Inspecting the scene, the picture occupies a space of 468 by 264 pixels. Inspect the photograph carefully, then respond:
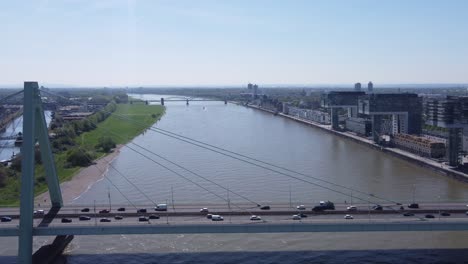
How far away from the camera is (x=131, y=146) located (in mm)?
15750

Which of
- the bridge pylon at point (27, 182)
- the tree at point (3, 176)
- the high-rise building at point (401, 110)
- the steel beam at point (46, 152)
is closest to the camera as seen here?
the bridge pylon at point (27, 182)

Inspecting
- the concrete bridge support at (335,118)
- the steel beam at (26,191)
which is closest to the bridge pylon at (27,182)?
the steel beam at (26,191)

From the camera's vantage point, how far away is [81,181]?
1030cm

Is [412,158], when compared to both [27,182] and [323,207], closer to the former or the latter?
[323,207]

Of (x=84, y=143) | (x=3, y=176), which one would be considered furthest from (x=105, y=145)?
(x=3, y=176)

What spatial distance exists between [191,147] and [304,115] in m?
12.3

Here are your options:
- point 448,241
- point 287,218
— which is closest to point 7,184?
point 287,218

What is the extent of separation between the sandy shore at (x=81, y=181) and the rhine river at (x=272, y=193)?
201mm

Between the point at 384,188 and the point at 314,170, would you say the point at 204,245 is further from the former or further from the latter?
the point at 314,170

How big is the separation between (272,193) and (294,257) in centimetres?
290

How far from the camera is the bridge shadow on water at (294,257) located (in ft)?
18.5

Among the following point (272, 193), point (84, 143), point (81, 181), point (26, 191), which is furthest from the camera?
point (84, 143)

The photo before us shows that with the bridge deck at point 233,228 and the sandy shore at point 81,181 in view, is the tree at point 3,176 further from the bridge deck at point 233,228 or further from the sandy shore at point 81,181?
the bridge deck at point 233,228

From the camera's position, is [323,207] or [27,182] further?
[323,207]
